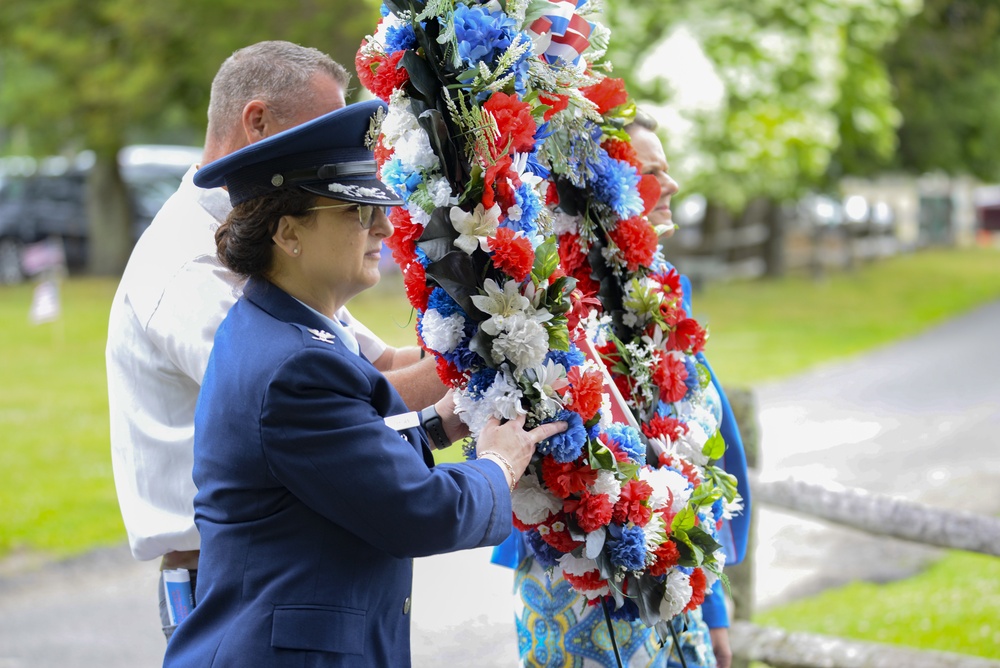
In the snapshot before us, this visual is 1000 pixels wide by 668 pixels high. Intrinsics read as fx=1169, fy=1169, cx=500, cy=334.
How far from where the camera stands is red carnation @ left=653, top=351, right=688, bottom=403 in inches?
118

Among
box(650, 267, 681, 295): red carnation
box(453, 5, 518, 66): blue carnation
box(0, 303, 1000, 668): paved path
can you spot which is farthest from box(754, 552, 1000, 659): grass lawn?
box(453, 5, 518, 66): blue carnation

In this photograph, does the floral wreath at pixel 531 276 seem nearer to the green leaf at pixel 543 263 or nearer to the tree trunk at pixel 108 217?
the green leaf at pixel 543 263

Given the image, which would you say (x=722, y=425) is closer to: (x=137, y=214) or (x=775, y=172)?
(x=775, y=172)

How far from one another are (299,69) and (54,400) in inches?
376

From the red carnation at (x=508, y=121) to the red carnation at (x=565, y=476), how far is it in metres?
0.67

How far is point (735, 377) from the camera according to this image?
504 inches

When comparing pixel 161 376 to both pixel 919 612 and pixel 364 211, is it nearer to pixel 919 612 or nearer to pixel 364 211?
pixel 364 211

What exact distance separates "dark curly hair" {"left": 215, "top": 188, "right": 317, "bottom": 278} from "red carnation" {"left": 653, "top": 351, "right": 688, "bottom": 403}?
1.14 metres

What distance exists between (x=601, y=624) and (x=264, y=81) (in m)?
1.55

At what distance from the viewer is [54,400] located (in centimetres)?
1146

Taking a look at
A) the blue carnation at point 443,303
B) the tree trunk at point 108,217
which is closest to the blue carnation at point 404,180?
the blue carnation at point 443,303

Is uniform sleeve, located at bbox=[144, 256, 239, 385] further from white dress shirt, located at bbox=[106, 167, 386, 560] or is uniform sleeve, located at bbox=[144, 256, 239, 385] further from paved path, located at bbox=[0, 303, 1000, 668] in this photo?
paved path, located at bbox=[0, 303, 1000, 668]

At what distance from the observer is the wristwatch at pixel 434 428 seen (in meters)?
2.56

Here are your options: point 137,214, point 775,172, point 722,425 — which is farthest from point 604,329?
point 137,214
